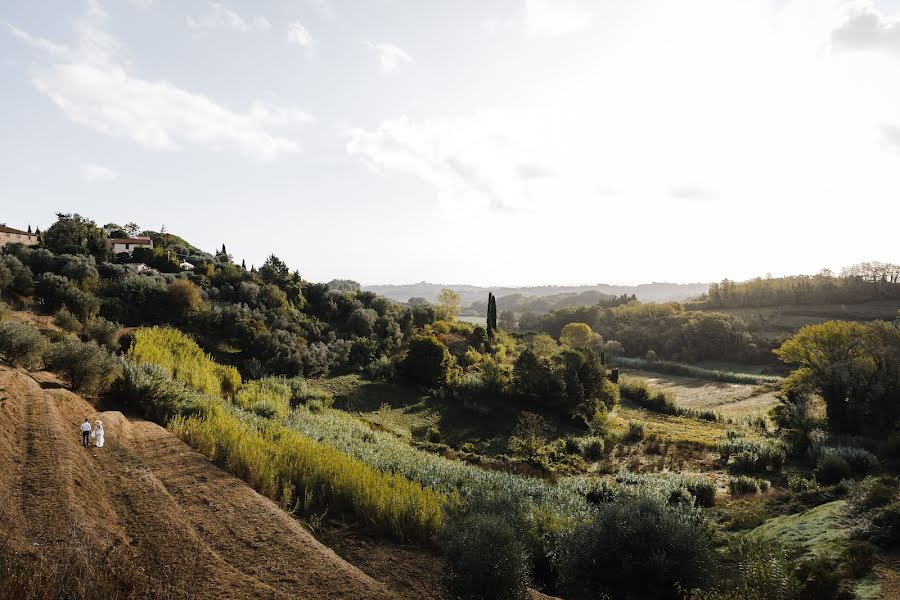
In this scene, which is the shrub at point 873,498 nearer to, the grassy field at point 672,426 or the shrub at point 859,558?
the shrub at point 859,558

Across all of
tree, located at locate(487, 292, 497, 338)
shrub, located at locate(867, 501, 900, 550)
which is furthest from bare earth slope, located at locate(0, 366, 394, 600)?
tree, located at locate(487, 292, 497, 338)

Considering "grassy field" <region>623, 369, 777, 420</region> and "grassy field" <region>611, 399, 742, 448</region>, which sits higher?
"grassy field" <region>611, 399, 742, 448</region>

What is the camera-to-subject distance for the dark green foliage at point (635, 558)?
223 inches

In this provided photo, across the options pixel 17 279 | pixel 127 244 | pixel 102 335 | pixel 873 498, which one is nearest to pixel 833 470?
pixel 873 498

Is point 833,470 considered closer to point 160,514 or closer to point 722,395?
point 160,514

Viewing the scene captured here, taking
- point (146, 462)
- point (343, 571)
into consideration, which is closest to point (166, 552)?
point (343, 571)

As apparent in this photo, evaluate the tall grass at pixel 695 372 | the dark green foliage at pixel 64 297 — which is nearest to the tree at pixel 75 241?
the dark green foliage at pixel 64 297

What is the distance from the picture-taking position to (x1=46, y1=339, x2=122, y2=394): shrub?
10898 millimetres

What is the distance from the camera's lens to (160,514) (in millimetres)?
5645

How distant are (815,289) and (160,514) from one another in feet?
398

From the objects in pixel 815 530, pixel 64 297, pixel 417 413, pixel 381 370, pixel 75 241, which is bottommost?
pixel 417 413

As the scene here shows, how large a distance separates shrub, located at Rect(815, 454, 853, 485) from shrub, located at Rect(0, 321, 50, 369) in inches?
901

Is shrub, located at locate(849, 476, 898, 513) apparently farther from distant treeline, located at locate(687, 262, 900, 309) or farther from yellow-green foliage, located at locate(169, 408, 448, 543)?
→ distant treeline, located at locate(687, 262, 900, 309)

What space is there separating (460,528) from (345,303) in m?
28.5
